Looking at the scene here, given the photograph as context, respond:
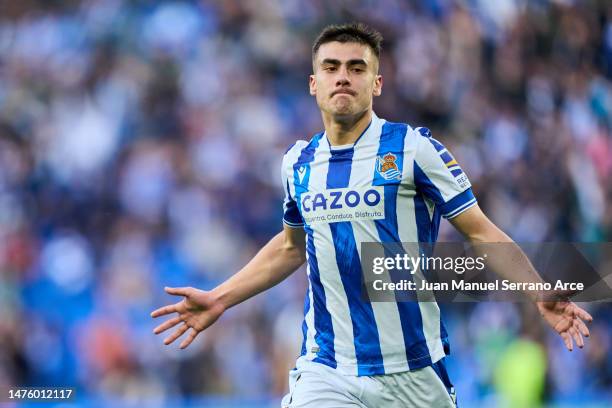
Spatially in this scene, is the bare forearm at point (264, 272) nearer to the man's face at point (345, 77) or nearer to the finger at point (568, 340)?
the man's face at point (345, 77)

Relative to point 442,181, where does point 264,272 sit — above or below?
below

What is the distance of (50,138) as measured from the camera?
10.6 m

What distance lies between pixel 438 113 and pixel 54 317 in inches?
182

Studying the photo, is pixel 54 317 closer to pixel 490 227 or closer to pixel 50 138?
pixel 50 138

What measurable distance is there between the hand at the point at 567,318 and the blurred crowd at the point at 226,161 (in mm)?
4769

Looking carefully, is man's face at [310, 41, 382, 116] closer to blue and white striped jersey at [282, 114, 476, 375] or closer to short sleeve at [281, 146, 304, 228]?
blue and white striped jersey at [282, 114, 476, 375]

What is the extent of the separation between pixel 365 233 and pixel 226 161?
20.8 feet

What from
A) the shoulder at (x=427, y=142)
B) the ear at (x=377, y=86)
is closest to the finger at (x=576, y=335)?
the shoulder at (x=427, y=142)

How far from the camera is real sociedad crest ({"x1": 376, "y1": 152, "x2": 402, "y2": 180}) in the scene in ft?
13.6

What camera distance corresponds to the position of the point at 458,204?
13.4 ft

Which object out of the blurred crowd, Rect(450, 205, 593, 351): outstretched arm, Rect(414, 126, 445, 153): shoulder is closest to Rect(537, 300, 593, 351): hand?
Rect(450, 205, 593, 351): outstretched arm

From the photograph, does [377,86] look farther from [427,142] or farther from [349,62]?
[427,142]

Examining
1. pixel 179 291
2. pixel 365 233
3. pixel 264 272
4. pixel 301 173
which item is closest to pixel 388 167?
pixel 365 233

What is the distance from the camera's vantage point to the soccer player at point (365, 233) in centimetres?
408
